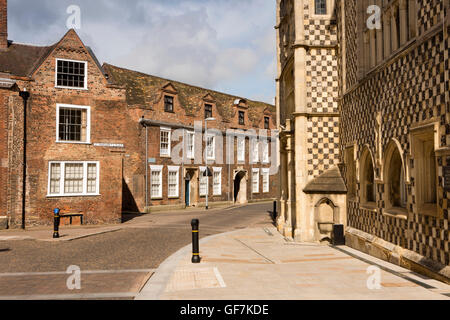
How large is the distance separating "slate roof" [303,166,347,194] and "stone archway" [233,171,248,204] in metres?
26.6

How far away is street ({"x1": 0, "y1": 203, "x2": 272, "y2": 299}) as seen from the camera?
811 centimetres

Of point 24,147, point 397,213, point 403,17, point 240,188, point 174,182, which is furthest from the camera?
point 240,188

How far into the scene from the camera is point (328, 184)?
590 inches

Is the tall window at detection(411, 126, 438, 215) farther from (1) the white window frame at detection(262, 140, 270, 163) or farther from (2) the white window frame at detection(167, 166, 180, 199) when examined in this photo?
(1) the white window frame at detection(262, 140, 270, 163)

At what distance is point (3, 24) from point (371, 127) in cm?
2121

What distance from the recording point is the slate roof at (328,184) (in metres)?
14.8

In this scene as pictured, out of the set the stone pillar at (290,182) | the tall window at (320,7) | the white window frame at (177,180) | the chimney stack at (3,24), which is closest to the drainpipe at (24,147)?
the chimney stack at (3,24)

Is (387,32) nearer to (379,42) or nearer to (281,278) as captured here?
(379,42)

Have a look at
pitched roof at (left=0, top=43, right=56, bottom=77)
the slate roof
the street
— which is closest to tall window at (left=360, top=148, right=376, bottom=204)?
the slate roof

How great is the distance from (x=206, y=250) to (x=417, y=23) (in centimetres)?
886

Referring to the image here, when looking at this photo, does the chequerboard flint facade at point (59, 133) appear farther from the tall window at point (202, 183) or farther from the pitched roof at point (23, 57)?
the tall window at point (202, 183)

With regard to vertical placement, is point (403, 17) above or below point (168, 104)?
below

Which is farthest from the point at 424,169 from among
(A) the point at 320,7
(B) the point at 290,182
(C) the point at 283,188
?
(C) the point at 283,188
